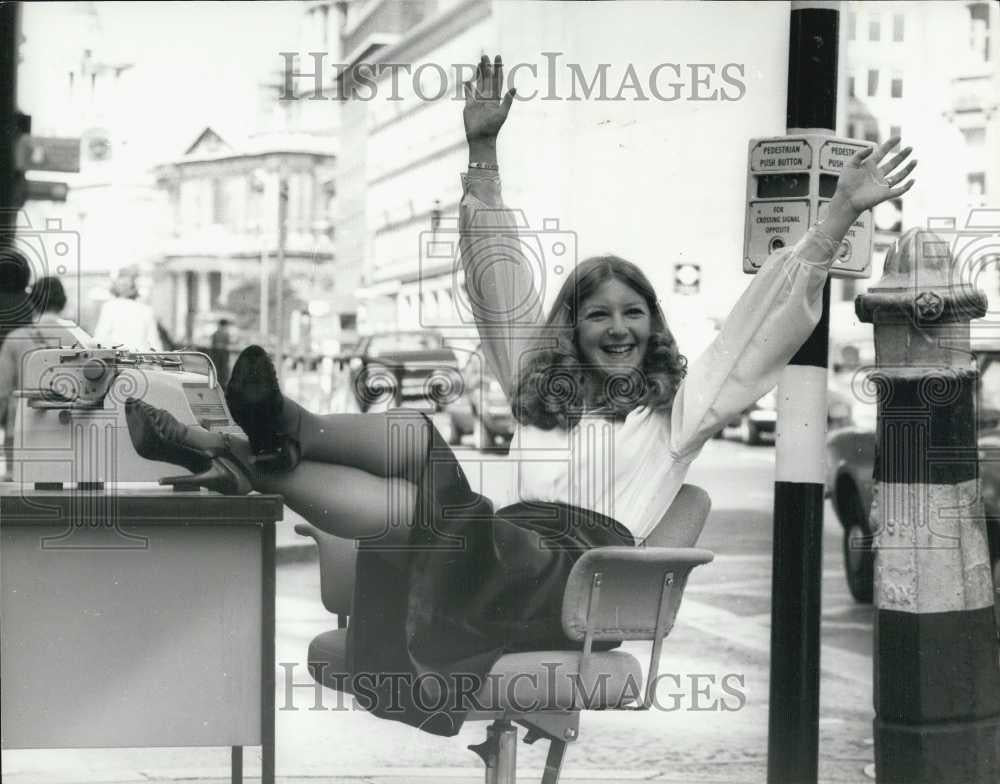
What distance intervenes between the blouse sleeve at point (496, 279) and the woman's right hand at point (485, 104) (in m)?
0.11

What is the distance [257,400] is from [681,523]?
0.96 m

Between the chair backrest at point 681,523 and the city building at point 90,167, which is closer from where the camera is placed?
the chair backrest at point 681,523

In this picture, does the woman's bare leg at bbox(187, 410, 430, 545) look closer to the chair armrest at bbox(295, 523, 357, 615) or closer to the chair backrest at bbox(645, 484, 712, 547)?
the chair armrest at bbox(295, 523, 357, 615)

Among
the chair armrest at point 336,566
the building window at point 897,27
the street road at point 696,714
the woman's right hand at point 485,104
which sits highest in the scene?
the building window at point 897,27

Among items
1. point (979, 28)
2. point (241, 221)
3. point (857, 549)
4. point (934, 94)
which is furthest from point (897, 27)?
point (241, 221)

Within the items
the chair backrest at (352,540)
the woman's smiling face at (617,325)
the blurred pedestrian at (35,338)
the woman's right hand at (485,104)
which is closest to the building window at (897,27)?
the woman's right hand at (485,104)

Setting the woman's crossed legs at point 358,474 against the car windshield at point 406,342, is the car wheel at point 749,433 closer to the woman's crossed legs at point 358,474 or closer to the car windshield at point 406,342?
the car windshield at point 406,342

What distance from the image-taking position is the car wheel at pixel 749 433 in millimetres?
14695

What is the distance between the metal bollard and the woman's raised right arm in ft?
2.75

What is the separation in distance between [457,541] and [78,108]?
1.97 m

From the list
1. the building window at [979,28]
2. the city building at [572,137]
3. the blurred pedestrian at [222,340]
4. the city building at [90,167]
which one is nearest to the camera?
the city building at [90,167]

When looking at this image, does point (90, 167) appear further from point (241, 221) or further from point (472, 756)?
point (472, 756)

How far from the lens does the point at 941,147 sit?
6.69 meters

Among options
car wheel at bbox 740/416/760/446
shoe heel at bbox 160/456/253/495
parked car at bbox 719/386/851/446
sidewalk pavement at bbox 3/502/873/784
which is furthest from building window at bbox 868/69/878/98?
car wheel at bbox 740/416/760/446
